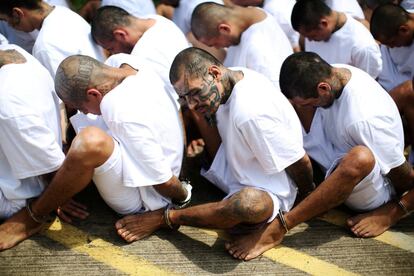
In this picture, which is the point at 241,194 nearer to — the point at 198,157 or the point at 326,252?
the point at 326,252

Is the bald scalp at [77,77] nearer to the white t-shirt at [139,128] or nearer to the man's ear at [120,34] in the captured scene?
the white t-shirt at [139,128]

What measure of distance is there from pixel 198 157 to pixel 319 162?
2.84 feet

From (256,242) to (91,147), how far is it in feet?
3.27

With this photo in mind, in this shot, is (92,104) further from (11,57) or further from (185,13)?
(185,13)

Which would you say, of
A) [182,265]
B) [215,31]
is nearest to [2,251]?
[182,265]

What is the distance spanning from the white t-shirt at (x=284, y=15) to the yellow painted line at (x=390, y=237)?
196cm

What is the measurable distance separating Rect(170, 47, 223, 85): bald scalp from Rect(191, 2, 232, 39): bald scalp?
1077 mm

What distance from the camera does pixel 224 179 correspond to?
11.1 feet

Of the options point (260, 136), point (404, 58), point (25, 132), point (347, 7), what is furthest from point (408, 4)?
point (25, 132)

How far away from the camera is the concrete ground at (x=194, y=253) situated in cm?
301

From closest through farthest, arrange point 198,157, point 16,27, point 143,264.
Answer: point 143,264, point 198,157, point 16,27

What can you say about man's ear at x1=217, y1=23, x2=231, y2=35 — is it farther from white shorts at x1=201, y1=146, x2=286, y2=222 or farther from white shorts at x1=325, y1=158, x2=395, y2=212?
white shorts at x1=325, y1=158, x2=395, y2=212

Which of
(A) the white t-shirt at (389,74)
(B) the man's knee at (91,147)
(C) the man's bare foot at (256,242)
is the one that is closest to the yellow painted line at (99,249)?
(C) the man's bare foot at (256,242)

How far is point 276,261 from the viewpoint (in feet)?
10.1
